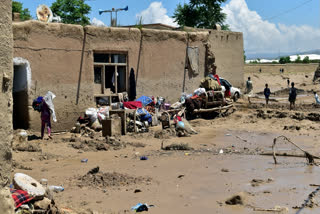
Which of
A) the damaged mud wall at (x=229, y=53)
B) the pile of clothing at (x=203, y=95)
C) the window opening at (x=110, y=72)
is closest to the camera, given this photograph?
the window opening at (x=110, y=72)

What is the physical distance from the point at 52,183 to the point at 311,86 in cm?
2883

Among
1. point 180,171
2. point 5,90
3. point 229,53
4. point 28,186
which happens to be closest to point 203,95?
point 229,53

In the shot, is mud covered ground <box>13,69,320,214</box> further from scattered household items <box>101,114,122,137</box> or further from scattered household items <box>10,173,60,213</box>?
scattered household items <box>10,173,60,213</box>

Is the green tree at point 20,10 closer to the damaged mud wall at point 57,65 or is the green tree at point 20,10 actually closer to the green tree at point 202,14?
the green tree at point 202,14

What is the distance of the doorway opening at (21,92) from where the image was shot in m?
11.1

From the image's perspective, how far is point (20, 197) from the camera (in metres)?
4.42

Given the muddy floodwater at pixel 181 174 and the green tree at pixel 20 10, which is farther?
the green tree at pixel 20 10

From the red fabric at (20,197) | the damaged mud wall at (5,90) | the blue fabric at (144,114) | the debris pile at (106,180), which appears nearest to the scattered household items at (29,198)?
the red fabric at (20,197)

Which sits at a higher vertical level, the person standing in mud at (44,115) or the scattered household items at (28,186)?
the person standing in mud at (44,115)

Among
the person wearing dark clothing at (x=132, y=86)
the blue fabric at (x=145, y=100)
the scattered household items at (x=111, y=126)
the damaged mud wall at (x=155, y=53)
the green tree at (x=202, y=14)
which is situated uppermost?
the green tree at (x=202, y=14)

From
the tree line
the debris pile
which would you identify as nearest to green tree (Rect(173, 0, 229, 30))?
the tree line

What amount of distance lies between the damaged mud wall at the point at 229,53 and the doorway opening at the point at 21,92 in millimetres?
10452

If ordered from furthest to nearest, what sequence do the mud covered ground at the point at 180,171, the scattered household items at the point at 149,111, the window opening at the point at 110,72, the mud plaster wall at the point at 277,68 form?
the mud plaster wall at the point at 277,68
the window opening at the point at 110,72
the scattered household items at the point at 149,111
the mud covered ground at the point at 180,171

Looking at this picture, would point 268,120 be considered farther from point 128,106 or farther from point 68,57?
point 68,57
